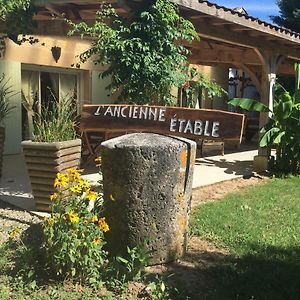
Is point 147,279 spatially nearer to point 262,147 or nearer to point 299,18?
point 262,147

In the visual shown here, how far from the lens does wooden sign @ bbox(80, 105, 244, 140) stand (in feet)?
20.1

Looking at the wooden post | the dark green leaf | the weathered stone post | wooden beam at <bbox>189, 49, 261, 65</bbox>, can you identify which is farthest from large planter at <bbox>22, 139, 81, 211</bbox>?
wooden beam at <bbox>189, 49, 261, 65</bbox>

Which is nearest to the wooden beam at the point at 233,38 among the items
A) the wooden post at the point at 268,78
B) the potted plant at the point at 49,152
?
the wooden post at the point at 268,78

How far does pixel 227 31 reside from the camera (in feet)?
30.3

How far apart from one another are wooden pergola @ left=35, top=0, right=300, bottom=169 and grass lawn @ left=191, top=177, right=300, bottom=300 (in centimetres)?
296

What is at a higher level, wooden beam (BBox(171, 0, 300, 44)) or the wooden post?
wooden beam (BBox(171, 0, 300, 44))

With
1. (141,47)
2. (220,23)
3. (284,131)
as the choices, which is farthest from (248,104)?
(141,47)

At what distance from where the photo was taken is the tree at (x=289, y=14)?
797 inches

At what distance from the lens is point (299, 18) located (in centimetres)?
1966

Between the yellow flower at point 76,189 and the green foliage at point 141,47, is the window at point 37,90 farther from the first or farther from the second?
the yellow flower at point 76,189

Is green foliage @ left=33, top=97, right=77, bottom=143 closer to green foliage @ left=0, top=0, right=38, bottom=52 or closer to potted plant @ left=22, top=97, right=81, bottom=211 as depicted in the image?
potted plant @ left=22, top=97, right=81, bottom=211

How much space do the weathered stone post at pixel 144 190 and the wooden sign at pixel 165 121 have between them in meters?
1.89

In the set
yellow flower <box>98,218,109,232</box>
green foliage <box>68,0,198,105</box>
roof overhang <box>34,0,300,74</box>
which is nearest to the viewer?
yellow flower <box>98,218,109,232</box>

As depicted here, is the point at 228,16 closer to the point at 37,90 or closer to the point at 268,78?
the point at 268,78
